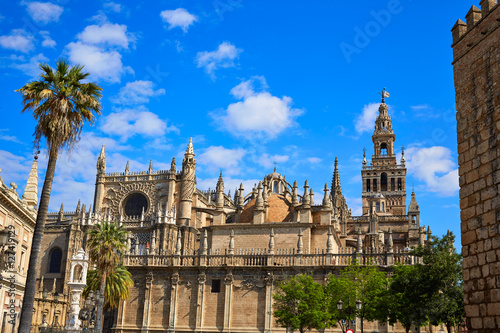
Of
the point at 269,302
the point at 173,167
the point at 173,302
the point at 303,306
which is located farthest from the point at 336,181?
the point at 303,306

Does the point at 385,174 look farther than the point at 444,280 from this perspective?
Yes

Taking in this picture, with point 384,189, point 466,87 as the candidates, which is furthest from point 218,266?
point 384,189

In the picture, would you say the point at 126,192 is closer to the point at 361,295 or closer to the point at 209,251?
the point at 209,251

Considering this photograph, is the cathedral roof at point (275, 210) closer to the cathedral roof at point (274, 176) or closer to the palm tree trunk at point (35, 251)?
the cathedral roof at point (274, 176)

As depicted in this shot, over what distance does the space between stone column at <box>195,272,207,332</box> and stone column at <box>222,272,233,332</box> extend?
73.3 inches

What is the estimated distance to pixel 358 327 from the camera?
1409 inches

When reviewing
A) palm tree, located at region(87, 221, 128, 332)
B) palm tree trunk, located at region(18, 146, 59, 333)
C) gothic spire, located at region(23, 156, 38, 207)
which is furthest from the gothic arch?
palm tree trunk, located at region(18, 146, 59, 333)

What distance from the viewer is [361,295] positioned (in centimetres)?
3022

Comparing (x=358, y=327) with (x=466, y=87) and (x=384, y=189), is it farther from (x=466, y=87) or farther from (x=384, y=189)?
(x=384, y=189)

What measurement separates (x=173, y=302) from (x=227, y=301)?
14.7 feet

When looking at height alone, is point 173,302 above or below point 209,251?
below

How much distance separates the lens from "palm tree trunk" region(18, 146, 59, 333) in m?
18.0

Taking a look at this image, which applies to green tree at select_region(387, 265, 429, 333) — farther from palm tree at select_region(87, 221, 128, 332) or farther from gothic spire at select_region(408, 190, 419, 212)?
gothic spire at select_region(408, 190, 419, 212)

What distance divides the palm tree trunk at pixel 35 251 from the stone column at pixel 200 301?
A: 2215 cm
